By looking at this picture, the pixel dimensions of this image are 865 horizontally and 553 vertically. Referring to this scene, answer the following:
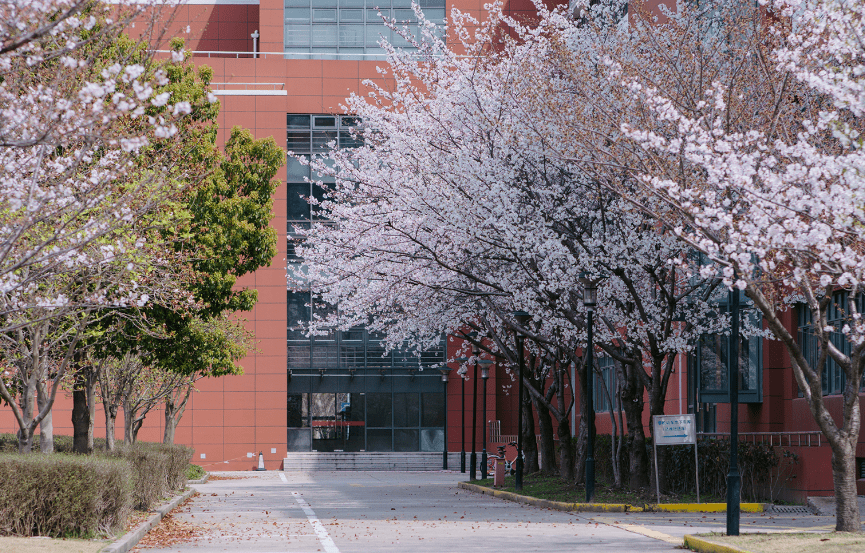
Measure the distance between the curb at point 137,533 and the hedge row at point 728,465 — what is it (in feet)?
33.7

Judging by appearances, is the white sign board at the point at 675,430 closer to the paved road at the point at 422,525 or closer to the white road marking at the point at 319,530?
the paved road at the point at 422,525

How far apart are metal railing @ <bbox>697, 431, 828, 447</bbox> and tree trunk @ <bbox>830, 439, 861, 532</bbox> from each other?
7.22 m

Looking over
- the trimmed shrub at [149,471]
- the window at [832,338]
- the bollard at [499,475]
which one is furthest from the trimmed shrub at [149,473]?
the window at [832,338]

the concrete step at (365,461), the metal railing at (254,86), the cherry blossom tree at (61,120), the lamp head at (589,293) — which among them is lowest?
the concrete step at (365,461)

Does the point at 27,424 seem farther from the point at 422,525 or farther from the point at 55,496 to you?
the point at 422,525

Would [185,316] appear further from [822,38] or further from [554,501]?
[822,38]

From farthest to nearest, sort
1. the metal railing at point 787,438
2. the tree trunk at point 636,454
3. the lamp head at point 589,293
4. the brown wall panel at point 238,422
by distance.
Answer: the brown wall panel at point 238,422 < the tree trunk at point 636,454 < the metal railing at point 787,438 < the lamp head at point 589,293

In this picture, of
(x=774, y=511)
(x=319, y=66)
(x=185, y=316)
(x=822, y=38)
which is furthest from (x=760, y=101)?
(x=319, y=66)

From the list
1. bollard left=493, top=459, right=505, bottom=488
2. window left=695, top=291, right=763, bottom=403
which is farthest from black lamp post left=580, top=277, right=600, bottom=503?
bollard left=493, top=459, right=505, bottom=488

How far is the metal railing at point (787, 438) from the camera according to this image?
21.0 metres

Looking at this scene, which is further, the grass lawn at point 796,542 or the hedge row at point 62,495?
the hedge row at point 62,495

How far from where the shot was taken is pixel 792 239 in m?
11.3

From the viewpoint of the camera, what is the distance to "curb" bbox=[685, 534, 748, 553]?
11.9m

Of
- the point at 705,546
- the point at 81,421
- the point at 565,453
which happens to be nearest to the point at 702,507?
the point at 705,546
